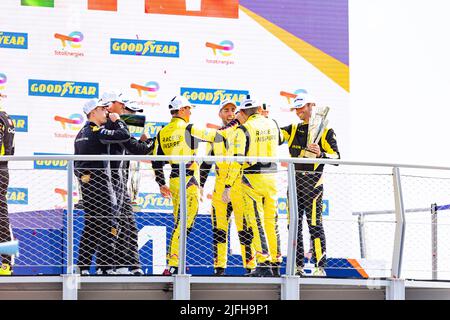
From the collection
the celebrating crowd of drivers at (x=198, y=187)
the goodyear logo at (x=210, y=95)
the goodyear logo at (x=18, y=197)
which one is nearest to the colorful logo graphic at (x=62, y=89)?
the goodyear logo at (x=210, y=95)

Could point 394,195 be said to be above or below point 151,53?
below

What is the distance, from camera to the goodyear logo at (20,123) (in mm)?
12914

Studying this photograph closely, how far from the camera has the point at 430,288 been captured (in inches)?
357

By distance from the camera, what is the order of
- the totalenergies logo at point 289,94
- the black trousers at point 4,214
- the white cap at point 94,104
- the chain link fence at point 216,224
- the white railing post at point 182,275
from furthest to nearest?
the totalenergies logo at point 289,94 < the white cap at point 94,104 < the black trousers at point 4,214 < the chain link fence at point 216,224 < the white railing post at point 182,275

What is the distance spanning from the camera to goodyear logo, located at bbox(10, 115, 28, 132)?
12.9 m

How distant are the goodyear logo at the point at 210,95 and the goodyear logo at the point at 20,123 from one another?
2.04 m

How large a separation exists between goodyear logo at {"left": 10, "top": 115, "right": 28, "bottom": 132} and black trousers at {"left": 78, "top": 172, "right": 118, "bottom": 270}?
4.40 metres

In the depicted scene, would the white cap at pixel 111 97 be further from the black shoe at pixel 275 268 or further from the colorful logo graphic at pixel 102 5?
the colorful logo graphic at pixel 102 5

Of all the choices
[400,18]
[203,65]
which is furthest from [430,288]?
[400,18]

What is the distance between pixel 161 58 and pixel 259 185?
4896mm
